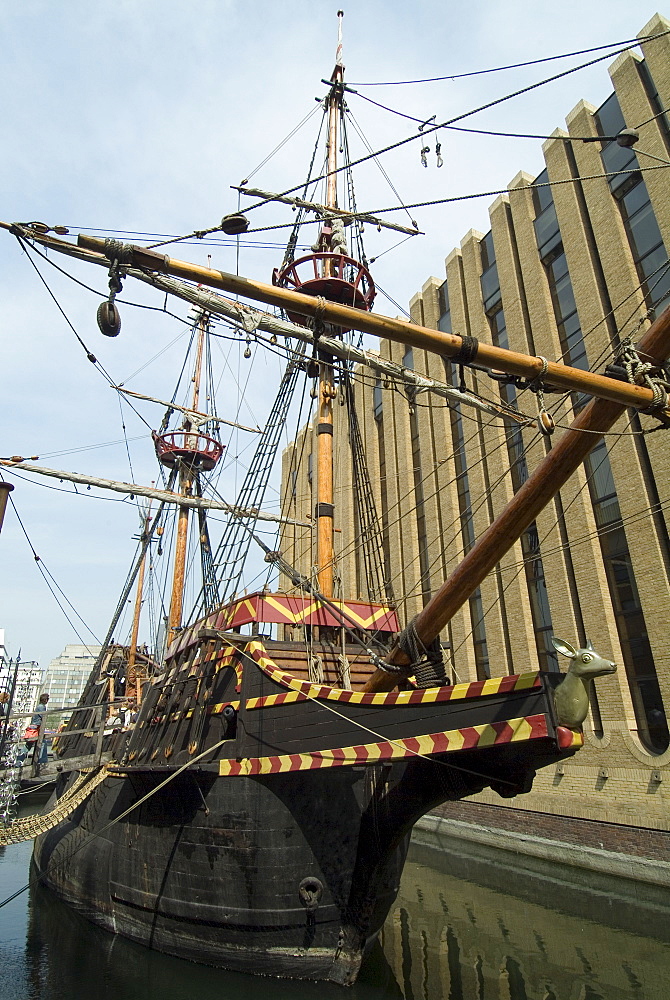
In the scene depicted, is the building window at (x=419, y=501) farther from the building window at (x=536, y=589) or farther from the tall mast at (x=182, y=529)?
the tall mast at (x=182, y=529)

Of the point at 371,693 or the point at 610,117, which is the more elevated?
the point at 610,117

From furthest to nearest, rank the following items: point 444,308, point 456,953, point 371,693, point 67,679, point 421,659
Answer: point 67,679
point 444,308
point 456,953
point 421,659
point 371,693

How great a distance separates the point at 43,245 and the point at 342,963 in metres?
9.69

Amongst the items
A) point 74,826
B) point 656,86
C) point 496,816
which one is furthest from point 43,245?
point 496,816

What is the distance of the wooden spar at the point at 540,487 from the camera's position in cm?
642

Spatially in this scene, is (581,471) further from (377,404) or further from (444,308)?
(377,404)

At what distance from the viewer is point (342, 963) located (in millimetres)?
7562

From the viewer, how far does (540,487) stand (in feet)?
Result: 21.6

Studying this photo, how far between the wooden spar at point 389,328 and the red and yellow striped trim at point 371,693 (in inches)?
121

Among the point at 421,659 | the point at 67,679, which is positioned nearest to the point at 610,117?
the point at 421,659

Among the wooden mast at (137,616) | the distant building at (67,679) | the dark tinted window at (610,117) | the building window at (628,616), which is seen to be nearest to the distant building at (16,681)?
the wooden mast at (137,616)

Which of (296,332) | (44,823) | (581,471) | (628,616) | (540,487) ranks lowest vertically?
(44,823)

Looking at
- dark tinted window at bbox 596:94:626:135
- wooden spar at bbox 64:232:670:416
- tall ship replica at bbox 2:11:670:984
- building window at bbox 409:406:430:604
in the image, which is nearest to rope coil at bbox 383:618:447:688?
tall ship replica at bbox 2:11:670:984

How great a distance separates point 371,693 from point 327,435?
6619mm
